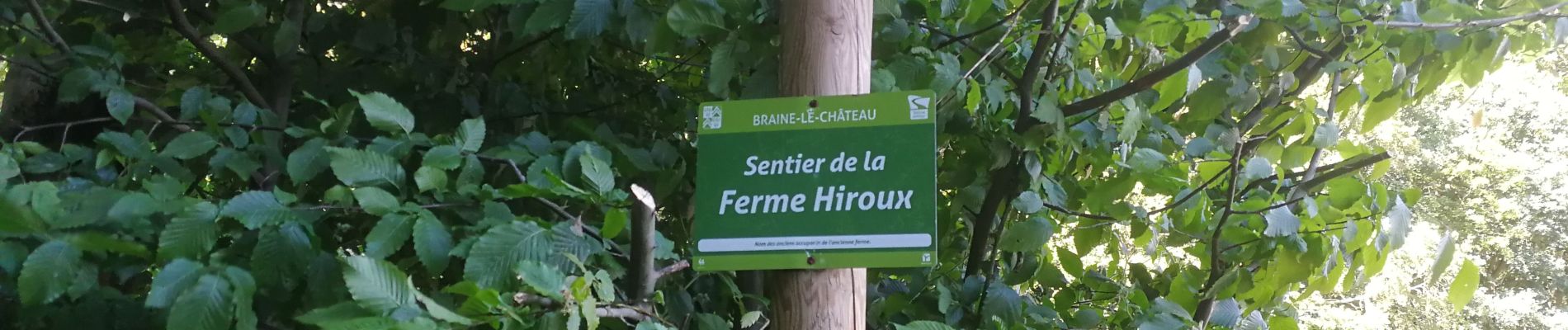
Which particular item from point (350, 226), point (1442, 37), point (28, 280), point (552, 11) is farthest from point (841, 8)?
point (1442, 37)

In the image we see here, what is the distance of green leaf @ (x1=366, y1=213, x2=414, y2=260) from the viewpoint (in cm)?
99

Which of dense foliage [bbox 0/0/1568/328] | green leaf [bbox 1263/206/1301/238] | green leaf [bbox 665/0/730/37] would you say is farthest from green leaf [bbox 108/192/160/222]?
green leaf [bbox 1263/206/1301/238]

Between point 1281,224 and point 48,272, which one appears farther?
point 1281,224

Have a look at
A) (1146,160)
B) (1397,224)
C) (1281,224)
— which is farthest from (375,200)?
(1397,224)

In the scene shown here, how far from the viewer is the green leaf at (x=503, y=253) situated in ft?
3.09

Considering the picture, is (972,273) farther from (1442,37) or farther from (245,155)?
(245,155)

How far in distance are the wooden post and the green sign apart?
4cm

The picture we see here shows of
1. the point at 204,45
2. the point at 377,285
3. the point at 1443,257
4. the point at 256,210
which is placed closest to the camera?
the point at 377,285

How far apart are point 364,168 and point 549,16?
0.34 metres

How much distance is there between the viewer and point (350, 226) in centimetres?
130

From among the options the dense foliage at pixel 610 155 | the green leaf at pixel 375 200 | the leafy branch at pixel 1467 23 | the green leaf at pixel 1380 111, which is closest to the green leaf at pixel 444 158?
the dense foliage at pixel 610 155

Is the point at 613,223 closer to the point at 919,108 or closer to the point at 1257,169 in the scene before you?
the point at 919,108

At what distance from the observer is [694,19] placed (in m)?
1.23

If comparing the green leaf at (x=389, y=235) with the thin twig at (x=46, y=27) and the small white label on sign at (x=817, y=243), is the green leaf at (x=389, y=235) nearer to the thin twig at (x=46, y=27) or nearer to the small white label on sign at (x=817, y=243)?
the small white label on sign at (x=817, y=243)
